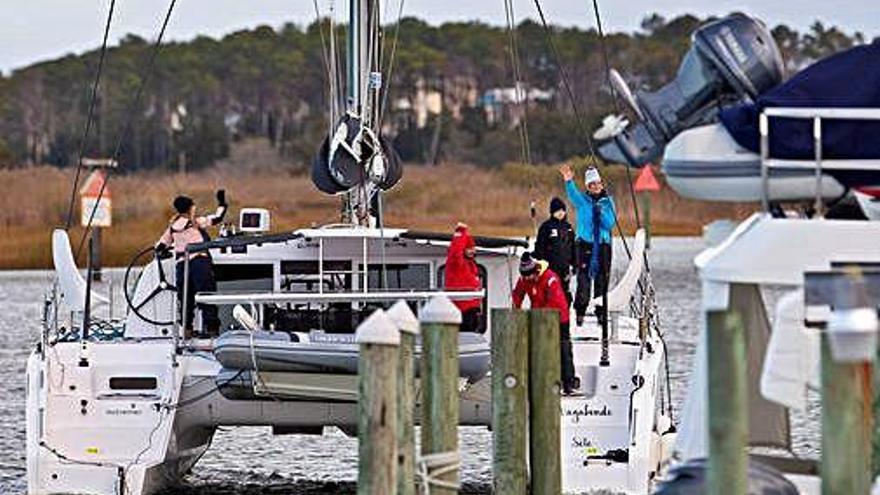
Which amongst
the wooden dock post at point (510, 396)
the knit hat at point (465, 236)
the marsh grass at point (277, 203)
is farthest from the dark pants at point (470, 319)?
the marsh grass at point (277, 203)

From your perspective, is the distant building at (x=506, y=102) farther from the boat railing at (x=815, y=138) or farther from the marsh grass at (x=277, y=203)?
the boat railing at (x=815, y=138)

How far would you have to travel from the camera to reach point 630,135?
49.2 feet

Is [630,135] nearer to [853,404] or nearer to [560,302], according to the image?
[560,302]

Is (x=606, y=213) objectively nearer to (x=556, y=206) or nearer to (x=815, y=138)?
(x=556, y=206)

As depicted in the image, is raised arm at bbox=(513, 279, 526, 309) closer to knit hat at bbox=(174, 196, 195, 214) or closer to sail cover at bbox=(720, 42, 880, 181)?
sail cover at bbox=(720, 42, 880, 181)

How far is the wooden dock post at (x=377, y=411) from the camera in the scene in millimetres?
11812

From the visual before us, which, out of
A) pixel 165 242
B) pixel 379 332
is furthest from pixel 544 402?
pixel 165 242

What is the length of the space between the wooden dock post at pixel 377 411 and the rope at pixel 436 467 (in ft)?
3.63

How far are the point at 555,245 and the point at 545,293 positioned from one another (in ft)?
Result: 6.68

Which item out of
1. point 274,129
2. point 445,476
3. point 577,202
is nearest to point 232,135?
point 274,129

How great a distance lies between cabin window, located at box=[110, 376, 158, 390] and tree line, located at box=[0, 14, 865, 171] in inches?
2577

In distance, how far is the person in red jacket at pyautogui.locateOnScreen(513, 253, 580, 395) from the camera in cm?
1688

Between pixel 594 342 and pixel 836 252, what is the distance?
5.03 metres

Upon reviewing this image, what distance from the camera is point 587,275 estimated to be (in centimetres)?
1984
